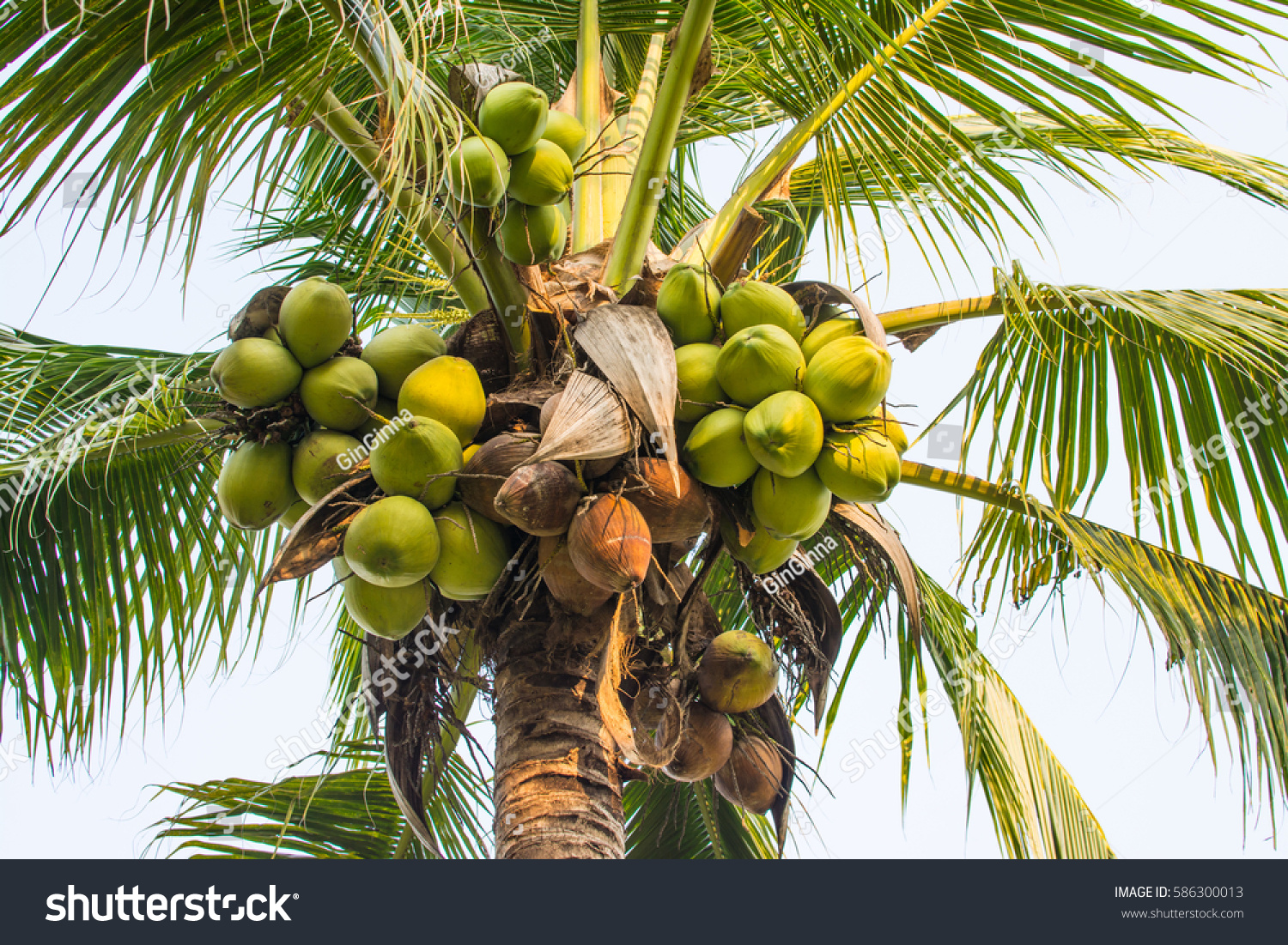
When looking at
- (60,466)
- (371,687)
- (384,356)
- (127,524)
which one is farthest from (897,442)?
(127,524)

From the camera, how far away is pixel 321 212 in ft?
12.0

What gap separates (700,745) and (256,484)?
1014 mm

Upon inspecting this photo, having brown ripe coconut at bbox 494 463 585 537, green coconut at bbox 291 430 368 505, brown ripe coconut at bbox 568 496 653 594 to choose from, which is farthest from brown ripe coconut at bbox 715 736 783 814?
green coconut at bbox 291 430 368 505

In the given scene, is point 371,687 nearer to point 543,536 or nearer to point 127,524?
Result: point 543,536

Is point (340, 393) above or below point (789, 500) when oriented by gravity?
above

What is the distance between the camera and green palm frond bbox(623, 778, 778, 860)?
131 inches

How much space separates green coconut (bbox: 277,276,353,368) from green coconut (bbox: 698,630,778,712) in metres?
0.96

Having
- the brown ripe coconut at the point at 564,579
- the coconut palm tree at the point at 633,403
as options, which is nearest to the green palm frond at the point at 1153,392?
the coconut palm tree at the point at 633,403

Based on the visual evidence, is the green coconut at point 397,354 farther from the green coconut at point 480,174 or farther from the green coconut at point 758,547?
the green coconut at point 758,547

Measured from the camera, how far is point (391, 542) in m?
1.72

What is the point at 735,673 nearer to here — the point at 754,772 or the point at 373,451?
the point at 754,772

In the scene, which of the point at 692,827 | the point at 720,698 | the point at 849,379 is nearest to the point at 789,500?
the point at 849,379

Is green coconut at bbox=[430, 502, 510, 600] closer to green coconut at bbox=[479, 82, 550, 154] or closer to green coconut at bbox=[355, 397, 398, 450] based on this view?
green coconut at bbox=[355, 397, 398, 450]

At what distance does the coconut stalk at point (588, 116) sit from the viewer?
266 cm
